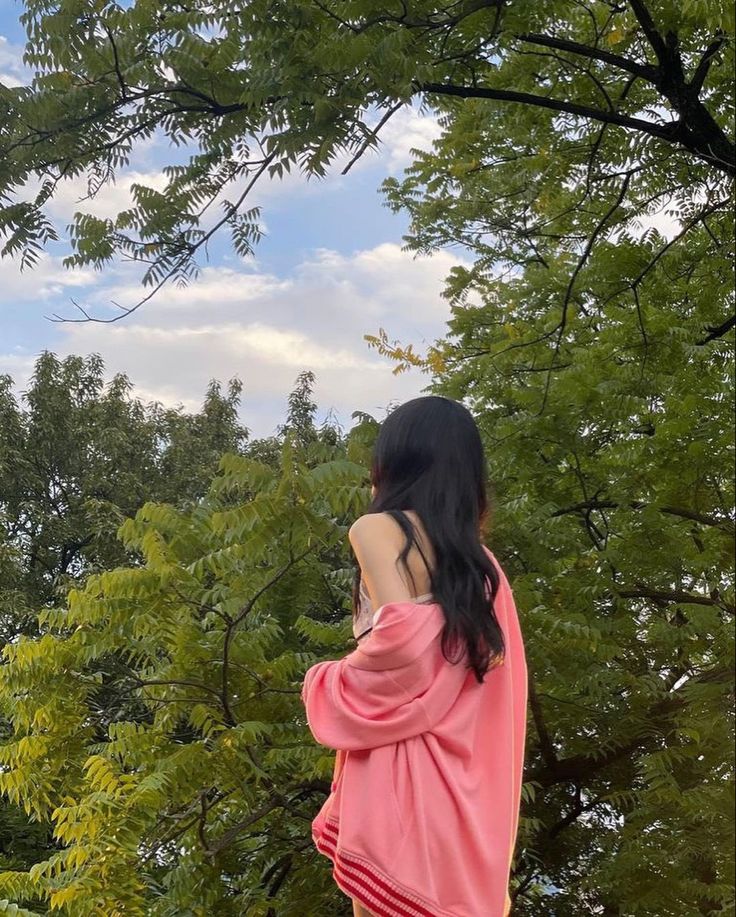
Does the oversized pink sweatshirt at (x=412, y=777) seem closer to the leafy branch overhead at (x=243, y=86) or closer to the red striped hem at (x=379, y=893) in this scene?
the red striped hem at (x=379, y=893)

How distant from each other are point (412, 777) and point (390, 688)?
184 millimetres

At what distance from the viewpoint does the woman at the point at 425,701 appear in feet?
6.52

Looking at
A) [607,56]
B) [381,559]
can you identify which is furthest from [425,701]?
[607,56]

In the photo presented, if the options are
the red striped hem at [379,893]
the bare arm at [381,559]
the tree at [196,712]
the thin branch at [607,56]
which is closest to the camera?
the red striped hem at [379,893]

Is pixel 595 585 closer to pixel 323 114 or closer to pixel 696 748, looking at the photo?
pixel 696 748

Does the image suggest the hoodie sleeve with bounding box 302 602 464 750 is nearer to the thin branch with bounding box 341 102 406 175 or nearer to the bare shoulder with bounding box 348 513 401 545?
the bare shoulder with bounding box 348 513 401 545

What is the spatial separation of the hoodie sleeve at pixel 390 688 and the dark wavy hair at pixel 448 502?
60 millimetres

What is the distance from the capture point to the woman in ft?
6.52

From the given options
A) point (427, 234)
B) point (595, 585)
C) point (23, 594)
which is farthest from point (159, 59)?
point (23, 594)

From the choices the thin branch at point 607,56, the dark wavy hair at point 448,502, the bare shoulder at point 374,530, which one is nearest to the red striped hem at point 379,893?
the dark wavy hair at point 448,502

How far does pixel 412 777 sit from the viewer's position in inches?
79.4

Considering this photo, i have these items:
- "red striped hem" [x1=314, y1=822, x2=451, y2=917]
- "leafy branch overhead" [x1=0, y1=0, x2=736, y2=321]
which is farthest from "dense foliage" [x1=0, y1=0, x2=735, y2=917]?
"red striped hem" [x1=314, y1=822, x2=451, y2=917]

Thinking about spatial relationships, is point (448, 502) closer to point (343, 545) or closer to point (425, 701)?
point (425, 701)

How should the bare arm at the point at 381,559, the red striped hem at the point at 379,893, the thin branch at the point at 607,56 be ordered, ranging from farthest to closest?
1. the thin branch at the point at 607,56
2. the bare arm at the point at 381,559
3. the red striped hem at the point at 379,893
